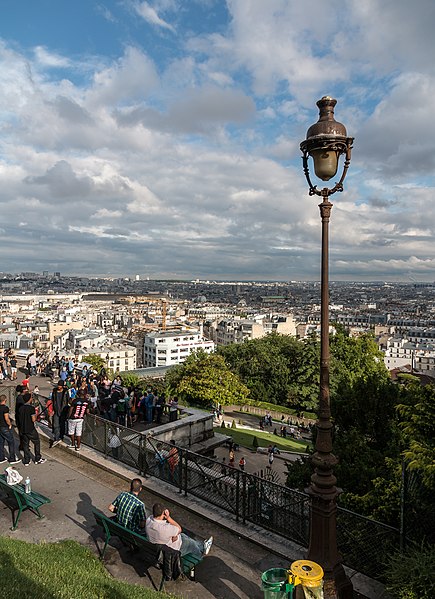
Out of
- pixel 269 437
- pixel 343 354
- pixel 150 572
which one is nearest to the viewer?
pixel 150 572

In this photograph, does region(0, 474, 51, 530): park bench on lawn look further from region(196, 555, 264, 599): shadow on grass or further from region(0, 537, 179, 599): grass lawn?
region(196, 555, 264, 599): shadow on grass

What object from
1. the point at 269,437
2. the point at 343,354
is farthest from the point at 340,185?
Result: the point at 343,354

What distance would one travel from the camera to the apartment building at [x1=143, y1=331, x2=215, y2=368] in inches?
3583

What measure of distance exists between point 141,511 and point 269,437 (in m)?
23.3

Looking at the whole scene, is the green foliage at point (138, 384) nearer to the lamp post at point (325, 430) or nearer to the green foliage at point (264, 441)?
the green foliage at point (264, 441)

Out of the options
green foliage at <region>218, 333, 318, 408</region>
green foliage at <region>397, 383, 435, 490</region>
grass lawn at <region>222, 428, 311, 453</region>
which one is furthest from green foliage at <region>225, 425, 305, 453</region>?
green foliage at <region>397, 383, 435, 490</region>

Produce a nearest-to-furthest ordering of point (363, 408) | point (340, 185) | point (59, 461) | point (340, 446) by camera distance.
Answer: point (340, 185) → point (59, 461) → point (340, 446) → point (363, 408)

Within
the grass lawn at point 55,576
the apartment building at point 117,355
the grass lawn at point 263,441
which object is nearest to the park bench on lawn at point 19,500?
the grass lawn at point 55,576

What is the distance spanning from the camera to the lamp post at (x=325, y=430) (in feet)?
17.1

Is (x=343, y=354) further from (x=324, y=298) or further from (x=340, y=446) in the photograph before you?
(x=324, y=298)

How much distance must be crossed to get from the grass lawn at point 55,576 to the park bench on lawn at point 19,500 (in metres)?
0.78

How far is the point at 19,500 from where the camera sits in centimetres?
664

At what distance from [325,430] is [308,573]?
143cm

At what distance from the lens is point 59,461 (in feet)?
30.6
